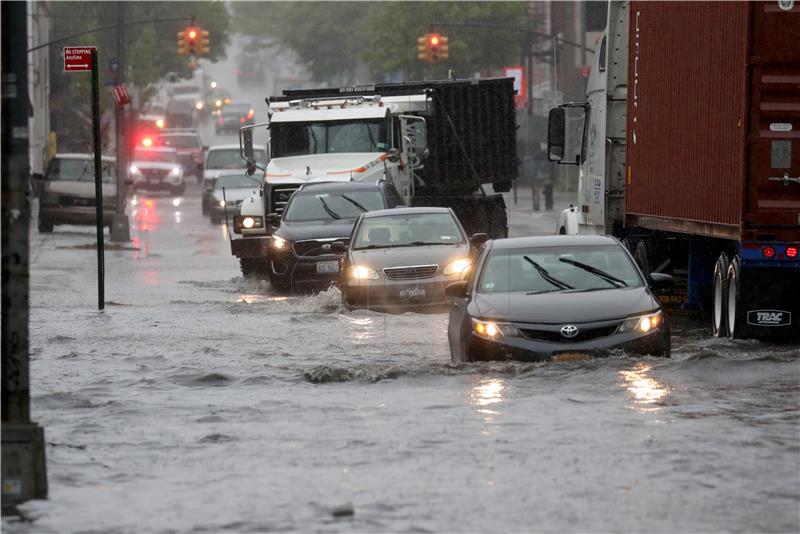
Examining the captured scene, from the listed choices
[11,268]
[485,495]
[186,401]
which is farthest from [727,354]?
[11,268]

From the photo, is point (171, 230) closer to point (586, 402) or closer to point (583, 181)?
point (583, 181)

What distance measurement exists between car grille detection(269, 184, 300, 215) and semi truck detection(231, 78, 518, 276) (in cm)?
2

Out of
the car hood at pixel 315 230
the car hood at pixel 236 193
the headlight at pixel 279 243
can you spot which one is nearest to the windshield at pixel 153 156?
the car hood at pixel 236 193

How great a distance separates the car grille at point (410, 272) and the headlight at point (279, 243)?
4.50 metres

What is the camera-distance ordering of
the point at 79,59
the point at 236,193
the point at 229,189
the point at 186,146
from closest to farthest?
the point at 79,59
the point at 236,193
the point at 229,189
the point at 186,146

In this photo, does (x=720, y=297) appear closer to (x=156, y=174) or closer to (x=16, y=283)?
(x=16, y=283)

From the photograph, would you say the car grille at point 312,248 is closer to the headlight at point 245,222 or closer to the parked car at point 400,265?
the parked car at point 400,265

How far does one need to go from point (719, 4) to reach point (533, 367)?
4619 millimetres

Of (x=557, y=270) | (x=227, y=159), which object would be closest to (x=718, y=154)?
(x=557, y=270)

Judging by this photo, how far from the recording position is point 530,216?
53906 mm

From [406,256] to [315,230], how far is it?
4267 mm

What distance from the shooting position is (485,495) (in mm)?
9344

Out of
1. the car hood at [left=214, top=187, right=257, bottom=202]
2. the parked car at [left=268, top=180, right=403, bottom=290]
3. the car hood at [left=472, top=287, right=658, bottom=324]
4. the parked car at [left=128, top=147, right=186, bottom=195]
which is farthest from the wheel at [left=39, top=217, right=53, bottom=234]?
the car hood at [left=472, top=287, right=658, bottom=324]

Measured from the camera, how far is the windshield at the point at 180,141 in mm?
78562
